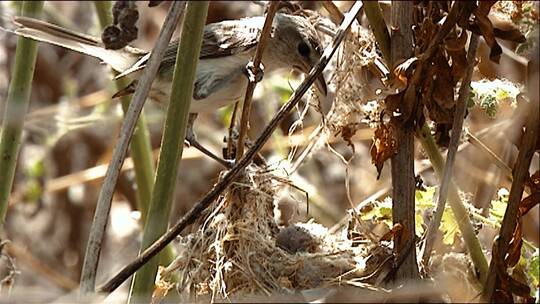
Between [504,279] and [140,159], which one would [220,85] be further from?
[504,279]

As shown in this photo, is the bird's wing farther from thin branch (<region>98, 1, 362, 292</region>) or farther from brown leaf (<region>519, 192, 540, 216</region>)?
brown leaf (<region>519, 192, 540, 216</region>)

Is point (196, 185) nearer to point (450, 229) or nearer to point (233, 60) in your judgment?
point (233, 60)

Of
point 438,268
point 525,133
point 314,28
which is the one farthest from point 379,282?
point 314,28

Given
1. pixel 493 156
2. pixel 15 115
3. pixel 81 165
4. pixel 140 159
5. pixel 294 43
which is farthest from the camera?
pixel 81 165

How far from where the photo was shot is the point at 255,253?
1.71 m

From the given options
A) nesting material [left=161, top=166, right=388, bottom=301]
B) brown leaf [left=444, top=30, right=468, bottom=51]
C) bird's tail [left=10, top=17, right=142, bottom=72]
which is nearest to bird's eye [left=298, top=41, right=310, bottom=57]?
bird's tail [left=10, top=17, right=142, bottom=72]

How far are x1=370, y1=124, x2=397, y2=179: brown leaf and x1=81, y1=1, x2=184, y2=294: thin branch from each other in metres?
0.38

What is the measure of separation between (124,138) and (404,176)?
42 centimetres

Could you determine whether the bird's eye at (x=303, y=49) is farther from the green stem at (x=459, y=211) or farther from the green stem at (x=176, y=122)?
the green stem at (x=176, y=122)

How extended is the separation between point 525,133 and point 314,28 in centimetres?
85

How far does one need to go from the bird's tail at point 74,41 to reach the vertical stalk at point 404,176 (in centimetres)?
65

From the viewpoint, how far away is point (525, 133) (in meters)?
1.32

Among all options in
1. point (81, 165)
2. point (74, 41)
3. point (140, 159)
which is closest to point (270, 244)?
point (140, 159)

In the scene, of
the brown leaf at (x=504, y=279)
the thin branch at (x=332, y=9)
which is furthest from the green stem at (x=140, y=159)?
the brown leaf at (x=504, y=279)
